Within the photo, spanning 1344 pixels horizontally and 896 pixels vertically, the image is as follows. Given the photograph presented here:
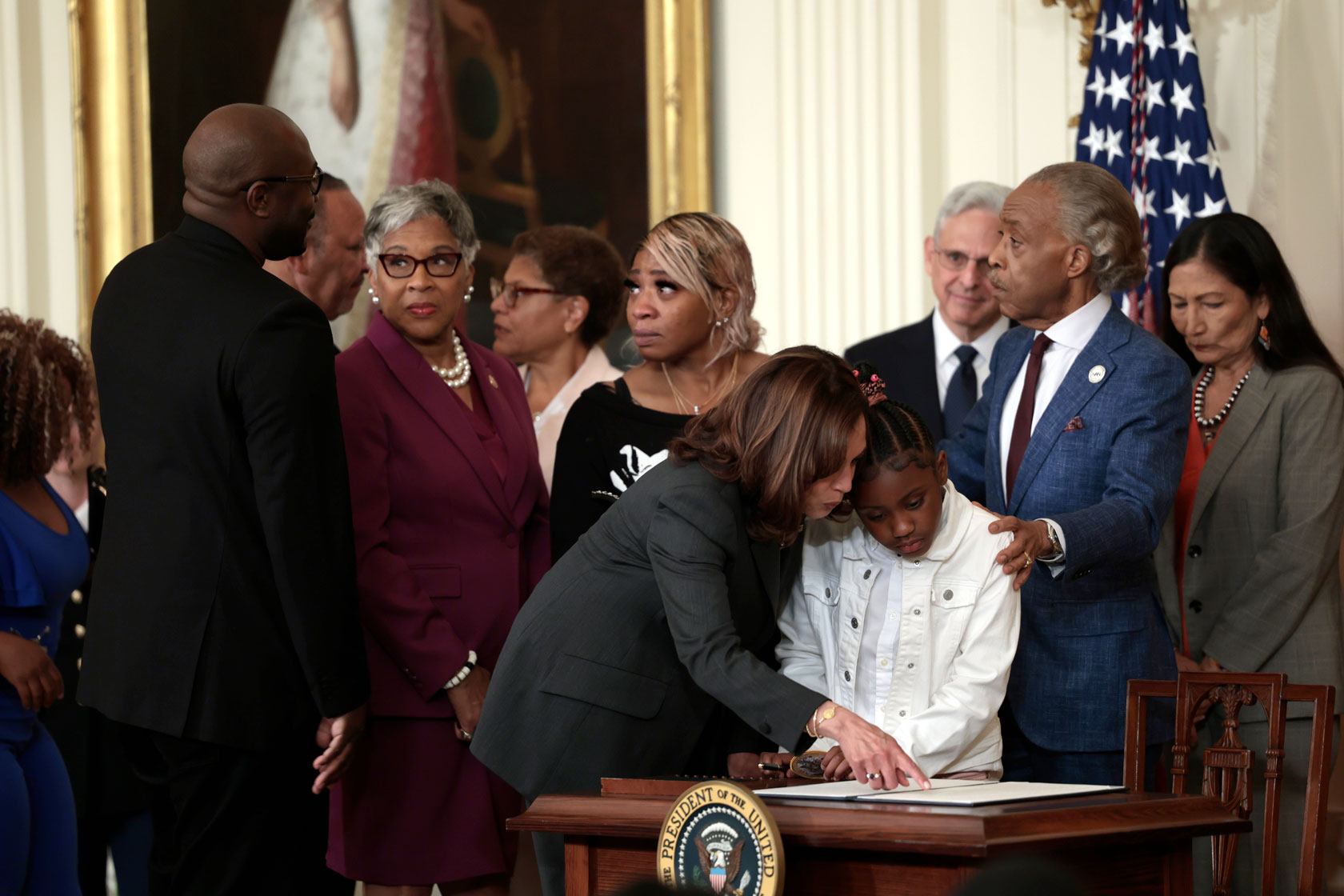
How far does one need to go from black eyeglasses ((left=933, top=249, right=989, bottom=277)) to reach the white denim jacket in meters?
1.73

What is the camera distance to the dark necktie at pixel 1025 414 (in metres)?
3.33

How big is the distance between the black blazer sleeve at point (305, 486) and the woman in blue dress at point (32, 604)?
0.90 meters

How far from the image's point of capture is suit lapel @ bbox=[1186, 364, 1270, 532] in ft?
13.2

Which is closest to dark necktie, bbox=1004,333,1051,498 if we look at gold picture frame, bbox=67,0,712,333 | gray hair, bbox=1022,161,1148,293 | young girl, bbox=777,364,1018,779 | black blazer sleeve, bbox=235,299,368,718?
gray hair, bbox=1022,161,1148,293

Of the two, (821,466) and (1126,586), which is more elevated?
(821,466)

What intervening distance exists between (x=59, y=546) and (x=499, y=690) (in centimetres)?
136

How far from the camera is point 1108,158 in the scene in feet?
16.9

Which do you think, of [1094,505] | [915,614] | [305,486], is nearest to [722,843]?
[915,614]

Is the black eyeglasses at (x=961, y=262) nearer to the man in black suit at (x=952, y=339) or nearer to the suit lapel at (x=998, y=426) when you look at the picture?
the man in black suit at (x=952, y=339)

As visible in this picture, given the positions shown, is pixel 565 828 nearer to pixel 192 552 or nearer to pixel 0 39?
pixel 192 552

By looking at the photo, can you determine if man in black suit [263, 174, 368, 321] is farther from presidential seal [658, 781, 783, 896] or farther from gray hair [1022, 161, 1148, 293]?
presidential seal [658, 781, 783, 896]

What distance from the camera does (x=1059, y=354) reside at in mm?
3338

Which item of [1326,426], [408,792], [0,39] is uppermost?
[0,39]

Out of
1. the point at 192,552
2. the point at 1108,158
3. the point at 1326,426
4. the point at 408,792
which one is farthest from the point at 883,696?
the point at 1108,158
